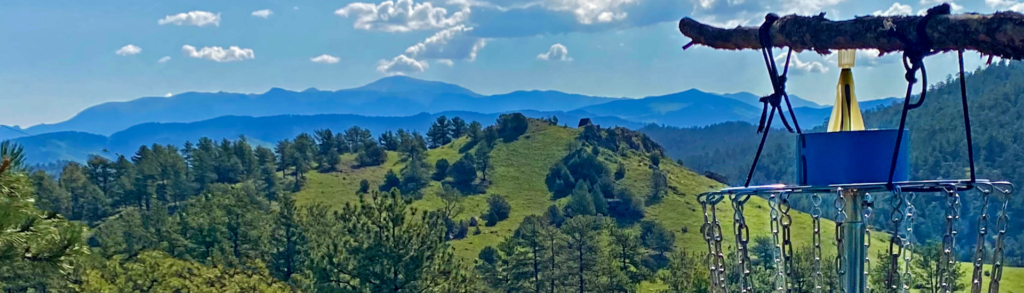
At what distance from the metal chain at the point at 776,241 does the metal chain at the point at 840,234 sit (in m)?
0.19

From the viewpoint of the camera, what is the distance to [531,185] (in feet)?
278

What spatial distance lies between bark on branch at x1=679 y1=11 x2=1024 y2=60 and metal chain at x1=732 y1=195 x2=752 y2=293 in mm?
510

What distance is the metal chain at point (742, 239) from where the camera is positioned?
9.25ft

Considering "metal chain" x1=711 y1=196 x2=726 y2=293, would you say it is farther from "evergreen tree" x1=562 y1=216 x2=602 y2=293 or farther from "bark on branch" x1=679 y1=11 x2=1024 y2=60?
"evergreen tree" x1=562 y1=216 x2=602 y2=293

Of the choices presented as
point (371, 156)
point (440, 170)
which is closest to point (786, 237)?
point (440, 170)

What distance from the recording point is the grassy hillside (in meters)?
68.4

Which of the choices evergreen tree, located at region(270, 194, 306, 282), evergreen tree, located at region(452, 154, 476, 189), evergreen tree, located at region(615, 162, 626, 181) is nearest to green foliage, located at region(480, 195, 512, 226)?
evergreen tree, located at region(452, 154, 476, 189)

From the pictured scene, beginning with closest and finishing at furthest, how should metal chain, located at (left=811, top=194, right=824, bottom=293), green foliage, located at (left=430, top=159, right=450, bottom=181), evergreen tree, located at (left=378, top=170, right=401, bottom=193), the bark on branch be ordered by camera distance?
the bark on branch < metal chain, located at (left=811, top=194, right=824, bottom=293) < evergreen tree, located at (left=378, top=170, right=401, bottom=193) < green foliage, located at (left=430, top=159, right=450, bottom=181)

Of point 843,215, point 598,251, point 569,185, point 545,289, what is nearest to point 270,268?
point 545,289

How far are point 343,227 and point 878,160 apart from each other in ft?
89.6

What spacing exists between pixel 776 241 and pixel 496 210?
235 ft

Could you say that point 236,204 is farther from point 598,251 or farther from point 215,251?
point 598,251

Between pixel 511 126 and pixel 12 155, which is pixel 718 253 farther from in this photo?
pixel 511 126

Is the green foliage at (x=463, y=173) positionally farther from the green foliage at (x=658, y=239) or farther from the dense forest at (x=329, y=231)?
the green foliage at (x=658, y=239)
